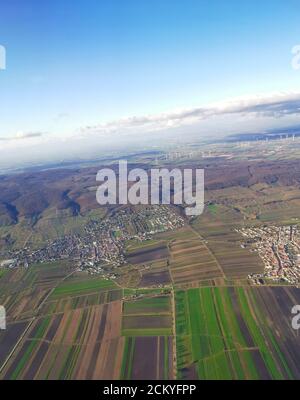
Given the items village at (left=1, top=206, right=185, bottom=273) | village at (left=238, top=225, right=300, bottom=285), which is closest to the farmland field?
village at (left=238, top=225, right=300, bottom=285)

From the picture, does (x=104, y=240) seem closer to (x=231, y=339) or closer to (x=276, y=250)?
(x=276, y=250)

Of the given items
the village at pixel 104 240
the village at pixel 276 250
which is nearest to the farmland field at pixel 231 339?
the village at pixel 276 250

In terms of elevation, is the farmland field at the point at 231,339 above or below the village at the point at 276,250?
below

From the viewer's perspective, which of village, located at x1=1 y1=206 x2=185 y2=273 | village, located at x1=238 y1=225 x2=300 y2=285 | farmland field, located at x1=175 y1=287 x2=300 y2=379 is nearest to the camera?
farmland field, located at x1=175 y1=287 x2=300 y2=379

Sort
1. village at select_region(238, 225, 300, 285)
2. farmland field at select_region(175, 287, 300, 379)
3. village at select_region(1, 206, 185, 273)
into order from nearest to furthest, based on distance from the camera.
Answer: farmland field at select_region(175, 287, 300, 379), village at select_region(238, 225, 300, 285), village at select_region(1, 206, 185, 273)

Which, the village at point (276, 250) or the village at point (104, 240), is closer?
the village at point (276, 250)

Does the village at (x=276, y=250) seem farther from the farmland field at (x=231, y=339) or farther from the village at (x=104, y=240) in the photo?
the village at (x=104, y=240)

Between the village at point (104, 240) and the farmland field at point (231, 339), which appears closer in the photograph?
the farmland field at point (231, 339)

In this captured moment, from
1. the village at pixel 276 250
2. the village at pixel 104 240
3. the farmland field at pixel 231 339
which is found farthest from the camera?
the village at pixel 104 240

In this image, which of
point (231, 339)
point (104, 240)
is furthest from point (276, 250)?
point (104, 240)

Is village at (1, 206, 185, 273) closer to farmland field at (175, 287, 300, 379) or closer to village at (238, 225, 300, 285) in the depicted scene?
village at (238, 225, 300, 285)

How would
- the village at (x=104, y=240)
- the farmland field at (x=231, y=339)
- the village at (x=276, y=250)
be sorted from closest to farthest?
the farmland field at (x=231, y=339) < the village at (x=276, y=250) < the village at (x=104, y=240)
